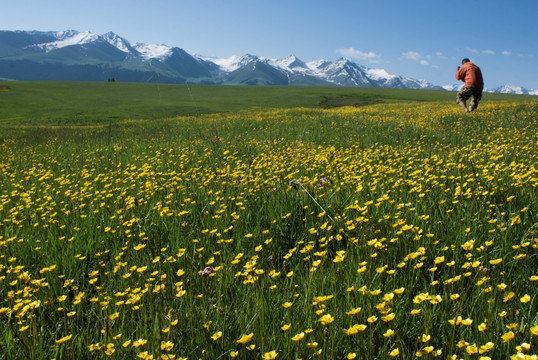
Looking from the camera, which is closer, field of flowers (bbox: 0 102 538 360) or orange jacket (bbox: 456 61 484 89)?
field of flowers (bbox: 0 102 538 360)

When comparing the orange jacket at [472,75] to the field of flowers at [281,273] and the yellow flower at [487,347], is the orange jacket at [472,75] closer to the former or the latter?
the field of flowers at [281,273]

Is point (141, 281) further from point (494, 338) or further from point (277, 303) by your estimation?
point (494, 338)

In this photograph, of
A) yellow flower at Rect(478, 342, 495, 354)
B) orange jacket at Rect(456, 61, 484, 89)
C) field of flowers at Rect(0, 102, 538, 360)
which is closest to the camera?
yellow flower at Rect(478, 342, 495, 354)

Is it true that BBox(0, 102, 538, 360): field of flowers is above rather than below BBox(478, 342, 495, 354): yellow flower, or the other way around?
below

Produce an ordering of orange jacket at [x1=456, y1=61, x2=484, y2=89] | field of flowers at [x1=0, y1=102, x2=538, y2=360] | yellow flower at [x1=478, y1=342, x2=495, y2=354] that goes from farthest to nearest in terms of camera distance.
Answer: orange jacket at [x1=456, y1=61, x2=484, y2=89] < field of flowers at [x1=0, y1=102, x2=538, y2=360] < yellow flower at [x1=478, y1=342, x2=495, y2=354]

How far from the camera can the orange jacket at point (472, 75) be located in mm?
14820

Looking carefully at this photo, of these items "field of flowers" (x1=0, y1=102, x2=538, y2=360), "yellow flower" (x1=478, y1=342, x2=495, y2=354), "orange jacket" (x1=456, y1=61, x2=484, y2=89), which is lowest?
"field of flowers" (x1=0, y1=102, x2=538, y2=360)

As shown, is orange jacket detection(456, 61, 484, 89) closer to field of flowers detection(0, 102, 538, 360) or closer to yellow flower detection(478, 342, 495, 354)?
field of flowers detection(0, 102, 538, 360)

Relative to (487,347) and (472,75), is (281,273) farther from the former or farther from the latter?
(472,75)

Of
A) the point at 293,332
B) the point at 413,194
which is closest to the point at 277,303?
the point at 293,332

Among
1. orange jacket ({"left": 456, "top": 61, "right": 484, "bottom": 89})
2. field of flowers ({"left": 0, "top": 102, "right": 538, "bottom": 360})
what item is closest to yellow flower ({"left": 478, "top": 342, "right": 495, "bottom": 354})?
field of flowers ({"left": 0, "top": 102, "right": 538, "bottom": 360})

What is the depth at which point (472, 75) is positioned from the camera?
1484 cm

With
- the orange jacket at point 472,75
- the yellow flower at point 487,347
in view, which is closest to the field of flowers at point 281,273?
the yellow flower at point 487,347

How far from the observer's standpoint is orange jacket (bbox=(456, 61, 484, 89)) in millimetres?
Answer: 14820
